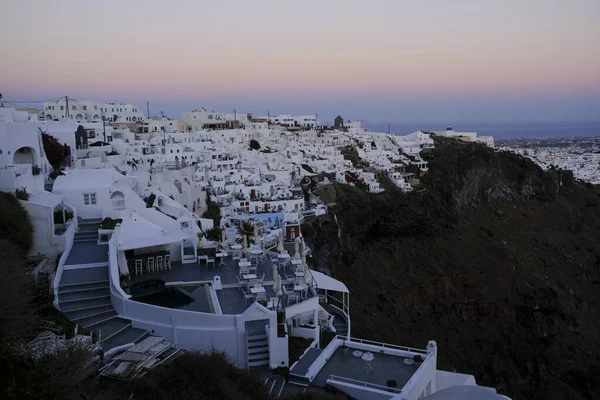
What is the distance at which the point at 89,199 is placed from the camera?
746 inches

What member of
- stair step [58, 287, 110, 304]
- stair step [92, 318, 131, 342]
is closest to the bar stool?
stair step [58, 287, 110, 304]

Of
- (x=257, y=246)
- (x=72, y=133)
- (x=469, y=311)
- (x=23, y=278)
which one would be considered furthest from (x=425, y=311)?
(x=23, y=278)

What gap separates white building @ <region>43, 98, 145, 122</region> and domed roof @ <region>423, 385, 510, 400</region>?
4495 cm

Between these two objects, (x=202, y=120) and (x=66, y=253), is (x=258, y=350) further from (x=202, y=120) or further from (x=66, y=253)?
(x=202, y=120)

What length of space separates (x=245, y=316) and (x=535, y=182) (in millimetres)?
53134

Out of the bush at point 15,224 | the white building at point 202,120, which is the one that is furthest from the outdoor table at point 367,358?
the white building at point 202,120

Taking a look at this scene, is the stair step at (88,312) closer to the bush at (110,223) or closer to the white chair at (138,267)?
the white chair at (138,267)

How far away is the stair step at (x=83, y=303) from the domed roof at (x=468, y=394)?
8.55m

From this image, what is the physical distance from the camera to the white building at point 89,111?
167 feet

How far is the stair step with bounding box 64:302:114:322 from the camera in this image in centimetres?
1215

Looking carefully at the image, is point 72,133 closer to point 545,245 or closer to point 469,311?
point 469,311

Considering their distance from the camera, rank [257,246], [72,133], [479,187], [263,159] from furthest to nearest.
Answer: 1. [479,187]
2. [263,159]
3. [72,133]
4. [257,246]

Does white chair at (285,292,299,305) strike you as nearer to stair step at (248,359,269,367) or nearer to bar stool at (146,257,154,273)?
stair step at (248,359,269,367)

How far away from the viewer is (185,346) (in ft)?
39.7
